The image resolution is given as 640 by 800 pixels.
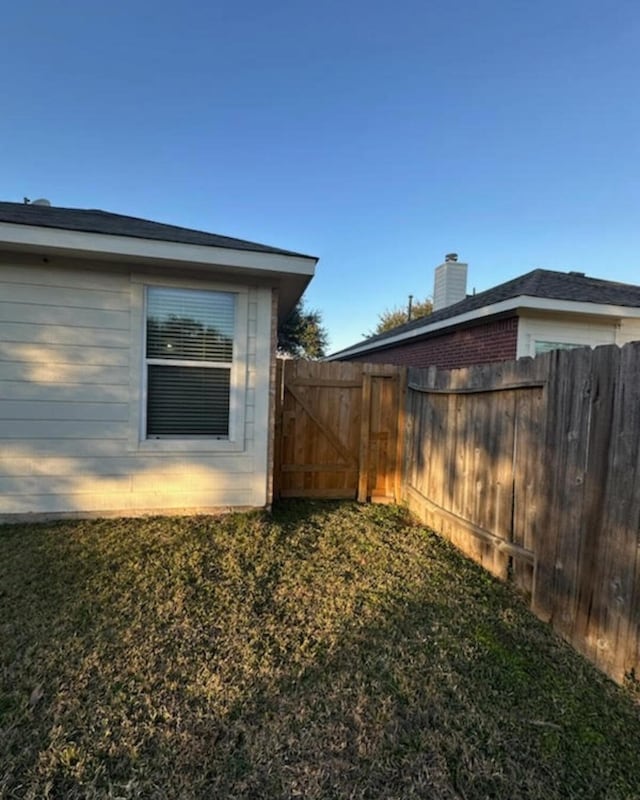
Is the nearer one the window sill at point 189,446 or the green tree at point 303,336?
the window sill at point 189,446

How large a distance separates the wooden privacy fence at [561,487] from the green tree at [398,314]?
27.2m

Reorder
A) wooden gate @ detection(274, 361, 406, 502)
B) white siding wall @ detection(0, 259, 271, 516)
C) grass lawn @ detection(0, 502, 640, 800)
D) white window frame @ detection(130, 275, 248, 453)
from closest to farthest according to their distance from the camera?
grass lawn @ detection(0, 502, 640, 800) < white siding wall @ detection(0, 259, 271, 516) < white window frame @ detection(130, 275, 248, 453) < wooden gate @ detection(274, 361, 406, 502)

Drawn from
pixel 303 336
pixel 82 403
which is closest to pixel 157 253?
pixel 82 403

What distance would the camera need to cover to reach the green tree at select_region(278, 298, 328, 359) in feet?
75.2

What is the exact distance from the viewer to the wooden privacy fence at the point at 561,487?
2273 millimetres

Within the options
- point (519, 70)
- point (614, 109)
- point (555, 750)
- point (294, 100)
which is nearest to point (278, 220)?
point (294, 100)

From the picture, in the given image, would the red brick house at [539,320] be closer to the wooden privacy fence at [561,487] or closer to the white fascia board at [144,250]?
the wooden privacy fence at [561,487]

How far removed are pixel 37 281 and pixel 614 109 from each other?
9.54 meters

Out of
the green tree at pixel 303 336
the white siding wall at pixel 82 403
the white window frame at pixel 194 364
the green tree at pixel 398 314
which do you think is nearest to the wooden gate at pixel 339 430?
the white window frame at pixel 194 364

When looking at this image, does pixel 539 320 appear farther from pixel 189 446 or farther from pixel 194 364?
pixel 189 446

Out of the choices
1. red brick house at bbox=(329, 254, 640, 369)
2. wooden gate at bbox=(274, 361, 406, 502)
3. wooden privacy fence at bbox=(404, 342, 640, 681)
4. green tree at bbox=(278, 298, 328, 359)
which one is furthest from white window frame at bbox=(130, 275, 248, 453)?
green tree at bbox=(278, 298, 328, 359)

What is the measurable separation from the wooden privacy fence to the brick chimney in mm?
8471

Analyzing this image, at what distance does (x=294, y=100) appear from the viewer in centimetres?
825

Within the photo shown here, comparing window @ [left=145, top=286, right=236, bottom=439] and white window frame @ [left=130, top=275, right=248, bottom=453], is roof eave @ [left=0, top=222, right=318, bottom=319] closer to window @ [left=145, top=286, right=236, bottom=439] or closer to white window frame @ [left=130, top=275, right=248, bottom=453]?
white window frame @ [left=130, top=275, right=248, bottom=453]
